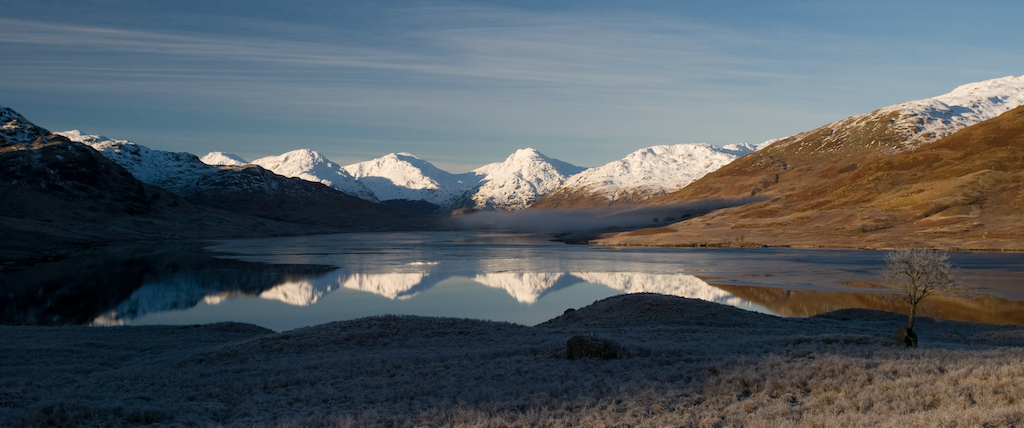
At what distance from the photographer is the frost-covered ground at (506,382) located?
1421 centimetres

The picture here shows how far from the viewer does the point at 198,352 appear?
92.0 feet

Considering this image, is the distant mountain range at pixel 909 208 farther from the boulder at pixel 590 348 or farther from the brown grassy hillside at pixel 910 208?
the boulder at pixel 590 348

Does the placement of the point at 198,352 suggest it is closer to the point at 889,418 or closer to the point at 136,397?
the point at 136,397

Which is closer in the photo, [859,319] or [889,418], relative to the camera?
[889,418]

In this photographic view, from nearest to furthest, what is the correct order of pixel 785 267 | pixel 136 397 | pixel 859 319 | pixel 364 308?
pixel 136 397 < pixel 859 319 < pixel 364 308 < pixel 785 267

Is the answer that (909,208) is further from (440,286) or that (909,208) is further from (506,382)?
(506,382)

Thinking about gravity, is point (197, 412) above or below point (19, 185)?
below

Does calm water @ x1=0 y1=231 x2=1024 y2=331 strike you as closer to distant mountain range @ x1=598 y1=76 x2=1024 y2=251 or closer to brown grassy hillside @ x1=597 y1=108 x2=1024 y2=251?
brown grassy hillside @ x1=597 y1=108 x2=1024 y2=251

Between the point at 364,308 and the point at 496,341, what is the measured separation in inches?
1051

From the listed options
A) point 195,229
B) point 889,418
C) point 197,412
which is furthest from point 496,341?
point 195,229

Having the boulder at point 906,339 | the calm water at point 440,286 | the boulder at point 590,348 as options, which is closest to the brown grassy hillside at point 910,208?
the calm water at point 440,286

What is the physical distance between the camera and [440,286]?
2756 inches

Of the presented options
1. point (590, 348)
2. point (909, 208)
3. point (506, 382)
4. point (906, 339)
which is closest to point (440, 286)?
point (590, 348)

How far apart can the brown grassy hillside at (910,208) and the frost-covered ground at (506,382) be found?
95969 mm
